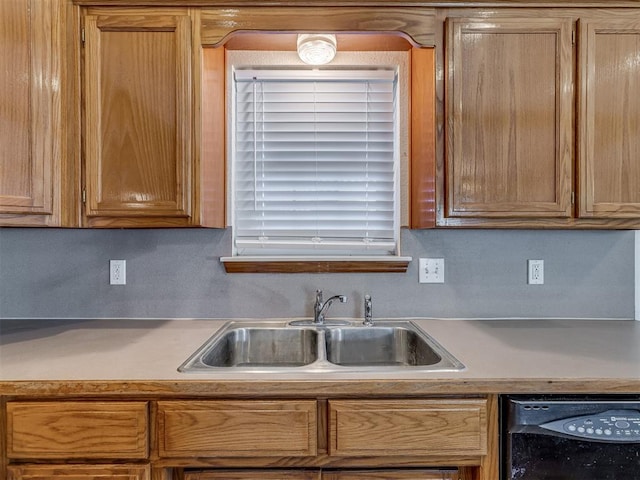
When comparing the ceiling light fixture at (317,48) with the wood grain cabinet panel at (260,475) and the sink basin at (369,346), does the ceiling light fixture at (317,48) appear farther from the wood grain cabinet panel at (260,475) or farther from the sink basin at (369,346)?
the wood grain cabinet panel at (260,475)

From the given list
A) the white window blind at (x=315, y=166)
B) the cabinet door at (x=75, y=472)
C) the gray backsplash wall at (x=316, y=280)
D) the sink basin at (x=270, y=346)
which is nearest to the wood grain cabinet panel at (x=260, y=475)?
the cabinet door at (x=75, y=472)

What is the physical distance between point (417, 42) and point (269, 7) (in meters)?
0.56

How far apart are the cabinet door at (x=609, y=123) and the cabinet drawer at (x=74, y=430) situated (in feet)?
5.33

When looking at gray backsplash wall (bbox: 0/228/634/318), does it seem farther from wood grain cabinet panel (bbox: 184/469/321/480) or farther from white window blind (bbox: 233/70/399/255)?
wood grain cabinet panel (bbox: 184/469/321/480)

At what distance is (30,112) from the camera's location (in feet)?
4.48

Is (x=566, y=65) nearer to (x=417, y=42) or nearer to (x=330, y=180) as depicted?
(x=417, y=42)

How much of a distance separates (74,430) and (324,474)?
0.69m

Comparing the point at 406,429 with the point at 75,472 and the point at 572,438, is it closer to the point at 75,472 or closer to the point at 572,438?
the point at 572,438

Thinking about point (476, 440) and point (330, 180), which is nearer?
point (476, 440)

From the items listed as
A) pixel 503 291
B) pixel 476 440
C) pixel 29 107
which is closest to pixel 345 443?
pixel 476 440

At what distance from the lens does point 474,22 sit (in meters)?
1.47

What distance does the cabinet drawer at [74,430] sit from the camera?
1.08 metres

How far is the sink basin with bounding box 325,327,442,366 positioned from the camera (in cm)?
169

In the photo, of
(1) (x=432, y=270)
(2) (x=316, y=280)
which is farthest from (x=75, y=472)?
(1) (x=432, y=270)
